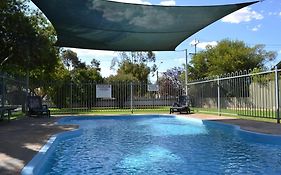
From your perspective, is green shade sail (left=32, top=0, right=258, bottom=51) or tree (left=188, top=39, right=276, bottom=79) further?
tree (left=188, top=39, right=276, bottom=79)

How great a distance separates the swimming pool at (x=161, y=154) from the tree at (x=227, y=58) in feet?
66.8

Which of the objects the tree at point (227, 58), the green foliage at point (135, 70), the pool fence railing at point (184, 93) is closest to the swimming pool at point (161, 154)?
the pool fence railing at point (184, 93)

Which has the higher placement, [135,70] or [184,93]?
[135,70]

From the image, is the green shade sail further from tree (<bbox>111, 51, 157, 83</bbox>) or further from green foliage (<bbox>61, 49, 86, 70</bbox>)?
green foliage (<bbox>61, 49, 86, 70</bbox>)

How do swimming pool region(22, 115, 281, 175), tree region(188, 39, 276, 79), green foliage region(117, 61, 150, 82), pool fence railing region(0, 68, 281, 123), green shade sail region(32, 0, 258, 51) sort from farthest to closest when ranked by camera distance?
green foliage region(117, 61, 150, 82) < tree region(188, 39, 276, 79) < pool fence railing region(0, 68, 281, 123) < green shade sail region(32, 0, 258, 51) < swimming pool region(22, 115, 281, 175)

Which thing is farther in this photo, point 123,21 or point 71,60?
point 71,60

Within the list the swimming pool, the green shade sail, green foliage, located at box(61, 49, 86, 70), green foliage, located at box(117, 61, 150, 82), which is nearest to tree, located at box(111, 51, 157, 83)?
green foliage, located at box(117, 61, 150, 82)

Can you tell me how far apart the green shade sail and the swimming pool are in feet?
13.9

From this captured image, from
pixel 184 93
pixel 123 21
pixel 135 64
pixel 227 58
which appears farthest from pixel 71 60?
pixel 123 21

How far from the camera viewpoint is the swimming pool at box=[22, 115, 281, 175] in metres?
6.05

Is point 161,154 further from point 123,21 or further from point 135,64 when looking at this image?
point 135,64

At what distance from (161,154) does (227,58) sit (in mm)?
24468

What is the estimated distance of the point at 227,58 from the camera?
3062 centimetres

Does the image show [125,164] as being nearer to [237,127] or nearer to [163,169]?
[163,169]
